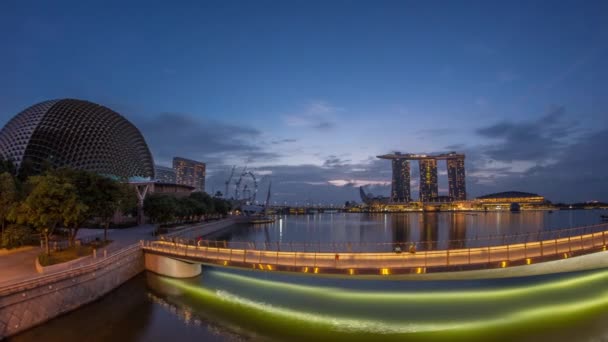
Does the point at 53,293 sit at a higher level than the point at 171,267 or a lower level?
higher

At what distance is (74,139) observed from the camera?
7038 centimetres

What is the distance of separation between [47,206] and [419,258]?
76.8 feet

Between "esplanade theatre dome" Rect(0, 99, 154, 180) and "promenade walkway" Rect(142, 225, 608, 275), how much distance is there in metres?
56.7

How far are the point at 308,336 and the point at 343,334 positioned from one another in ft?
5.52

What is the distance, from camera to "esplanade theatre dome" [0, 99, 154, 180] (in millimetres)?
65625

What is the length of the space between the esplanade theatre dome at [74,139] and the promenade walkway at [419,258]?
56702mm

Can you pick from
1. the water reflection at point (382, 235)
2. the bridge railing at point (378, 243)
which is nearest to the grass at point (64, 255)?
the bridge railing at point (378, 243)

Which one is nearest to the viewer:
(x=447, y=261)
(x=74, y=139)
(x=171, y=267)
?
(x=447, y=261)

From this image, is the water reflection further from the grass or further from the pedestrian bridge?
the grass

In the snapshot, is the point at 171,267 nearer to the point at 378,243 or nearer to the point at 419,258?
the point at 378,243

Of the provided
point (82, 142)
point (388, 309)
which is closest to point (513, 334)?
point (388, 309)

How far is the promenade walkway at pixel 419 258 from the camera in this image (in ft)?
60.1

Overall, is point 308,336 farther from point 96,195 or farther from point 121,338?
point 96,195

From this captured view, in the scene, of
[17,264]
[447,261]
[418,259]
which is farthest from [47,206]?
[447,261]
